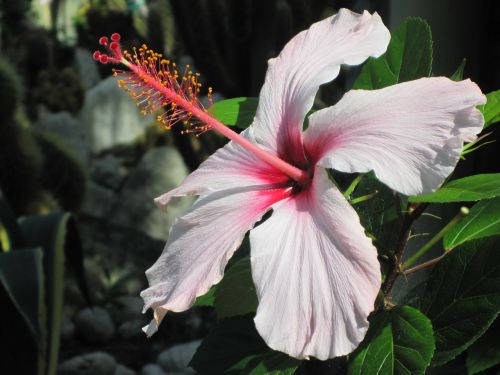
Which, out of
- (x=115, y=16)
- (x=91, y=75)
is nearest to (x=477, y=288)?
(x=91, y=75)

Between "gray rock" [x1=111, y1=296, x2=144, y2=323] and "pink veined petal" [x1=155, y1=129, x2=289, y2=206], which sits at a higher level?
"pink veined petal" [x1=155, y1=129, x2=289, y2=206]

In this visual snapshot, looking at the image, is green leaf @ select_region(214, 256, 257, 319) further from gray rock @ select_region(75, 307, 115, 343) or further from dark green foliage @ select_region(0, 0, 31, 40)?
dark green foliage @ select_region(0, 0, 31, 40)

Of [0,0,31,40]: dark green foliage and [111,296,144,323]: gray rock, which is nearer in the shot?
[111,296,144,323]: gray rock

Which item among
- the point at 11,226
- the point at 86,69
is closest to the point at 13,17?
the point at 86,69

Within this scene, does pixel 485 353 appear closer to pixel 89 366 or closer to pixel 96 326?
pixel 89 366

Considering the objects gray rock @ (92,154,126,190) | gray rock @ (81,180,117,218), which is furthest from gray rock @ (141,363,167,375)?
gray rock @ (92,154,126,190)

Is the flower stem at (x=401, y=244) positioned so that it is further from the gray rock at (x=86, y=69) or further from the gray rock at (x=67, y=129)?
the gray rock at (x=86, y=69)

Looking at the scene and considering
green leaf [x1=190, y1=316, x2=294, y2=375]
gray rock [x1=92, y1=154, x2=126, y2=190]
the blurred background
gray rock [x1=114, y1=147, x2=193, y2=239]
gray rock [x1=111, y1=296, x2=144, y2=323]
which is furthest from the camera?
gray rock [x1=92, y1=154, x2=126, y2=190]
